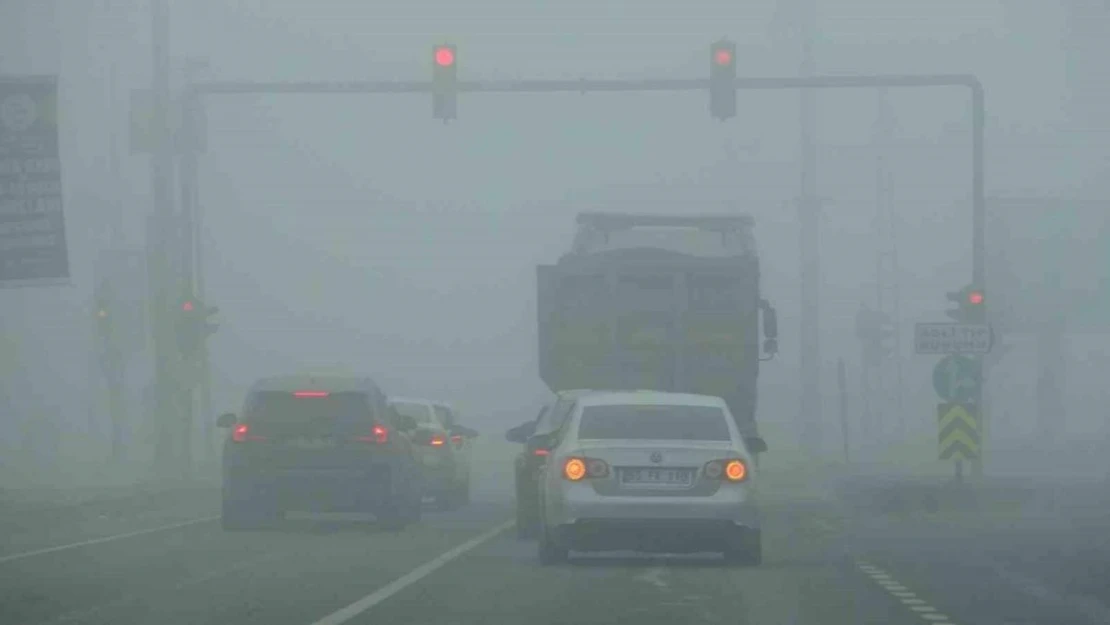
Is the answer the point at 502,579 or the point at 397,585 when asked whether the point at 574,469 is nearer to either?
the point at 502,579

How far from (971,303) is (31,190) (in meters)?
15.5

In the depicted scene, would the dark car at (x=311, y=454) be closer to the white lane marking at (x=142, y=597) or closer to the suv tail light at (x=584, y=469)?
the white lane marking at (x=142, y=597)

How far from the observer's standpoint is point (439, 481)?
35.0 meters

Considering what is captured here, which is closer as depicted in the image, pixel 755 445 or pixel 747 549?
pixel 747 549

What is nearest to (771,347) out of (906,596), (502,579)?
(502,579)

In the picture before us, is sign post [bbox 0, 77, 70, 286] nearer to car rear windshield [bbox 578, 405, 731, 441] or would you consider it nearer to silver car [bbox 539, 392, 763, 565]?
car rear windshield [bbox 578, 405, 731, 441]

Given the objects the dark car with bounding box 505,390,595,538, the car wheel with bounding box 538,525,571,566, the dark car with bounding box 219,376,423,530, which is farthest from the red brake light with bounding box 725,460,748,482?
the dark car with bounding box 219,376,423,530

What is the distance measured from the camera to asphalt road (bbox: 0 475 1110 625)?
1688cm

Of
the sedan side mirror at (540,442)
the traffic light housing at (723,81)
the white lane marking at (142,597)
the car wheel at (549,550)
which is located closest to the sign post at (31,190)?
the traffic light housing at (723,81)

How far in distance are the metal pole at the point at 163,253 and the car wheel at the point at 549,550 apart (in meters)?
19.6

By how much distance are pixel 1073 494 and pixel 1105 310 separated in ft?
135

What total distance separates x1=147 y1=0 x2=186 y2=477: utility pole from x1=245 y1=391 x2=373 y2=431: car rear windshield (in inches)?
508

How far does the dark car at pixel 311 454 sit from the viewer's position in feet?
91.1

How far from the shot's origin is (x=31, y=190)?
33969 millimetres
